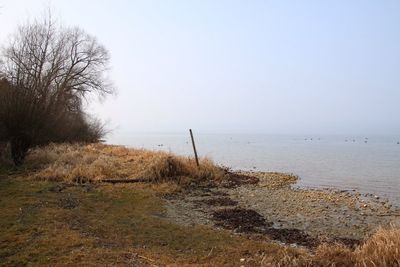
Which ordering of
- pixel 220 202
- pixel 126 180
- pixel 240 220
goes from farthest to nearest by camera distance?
pixel 126 180, pixel 220 202, pixel 240 220

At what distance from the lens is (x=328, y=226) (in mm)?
9930

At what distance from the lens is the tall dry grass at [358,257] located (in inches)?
217

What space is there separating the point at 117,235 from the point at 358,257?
14.0ft

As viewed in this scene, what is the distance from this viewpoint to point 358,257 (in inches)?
230

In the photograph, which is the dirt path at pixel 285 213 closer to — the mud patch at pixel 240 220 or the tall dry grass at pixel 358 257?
the mud patch at pixel 240 220

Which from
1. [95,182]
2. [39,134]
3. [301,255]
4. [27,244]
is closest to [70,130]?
[39,134]

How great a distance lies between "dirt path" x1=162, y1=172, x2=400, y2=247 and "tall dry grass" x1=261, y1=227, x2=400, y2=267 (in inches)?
82.5

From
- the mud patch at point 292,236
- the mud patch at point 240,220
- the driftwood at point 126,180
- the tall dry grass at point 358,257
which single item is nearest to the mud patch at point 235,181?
the driftwood at point 126,180

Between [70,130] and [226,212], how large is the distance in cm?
2691

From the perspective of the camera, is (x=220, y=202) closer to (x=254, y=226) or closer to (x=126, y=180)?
(x=254, y=226)

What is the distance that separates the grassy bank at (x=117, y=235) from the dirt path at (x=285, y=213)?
684mm

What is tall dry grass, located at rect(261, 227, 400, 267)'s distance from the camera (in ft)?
18.1

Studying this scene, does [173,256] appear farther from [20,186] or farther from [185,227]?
[20,186]

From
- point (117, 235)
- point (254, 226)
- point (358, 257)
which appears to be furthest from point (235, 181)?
point (358, 257)
